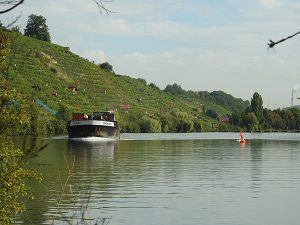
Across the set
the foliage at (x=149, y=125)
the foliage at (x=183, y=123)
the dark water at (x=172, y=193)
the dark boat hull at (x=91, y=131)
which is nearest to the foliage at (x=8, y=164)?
the dark water at (x=172, y=193)

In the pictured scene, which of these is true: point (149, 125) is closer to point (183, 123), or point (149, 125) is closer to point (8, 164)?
point (183, 123)

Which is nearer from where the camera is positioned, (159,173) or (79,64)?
(159,173)

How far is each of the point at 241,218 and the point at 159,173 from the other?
775 inches

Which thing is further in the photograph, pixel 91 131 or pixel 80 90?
pixel 80 90

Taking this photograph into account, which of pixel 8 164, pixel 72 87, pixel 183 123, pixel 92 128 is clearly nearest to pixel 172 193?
pixel 8 164

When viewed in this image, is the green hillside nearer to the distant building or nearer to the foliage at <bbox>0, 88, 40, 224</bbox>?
the distant building

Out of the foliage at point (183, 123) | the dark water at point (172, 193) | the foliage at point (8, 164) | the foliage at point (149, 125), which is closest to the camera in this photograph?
the foliage at point (8, 164)

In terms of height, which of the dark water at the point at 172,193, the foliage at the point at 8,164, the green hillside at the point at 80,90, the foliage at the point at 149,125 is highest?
the green hillside at the point at 80,90

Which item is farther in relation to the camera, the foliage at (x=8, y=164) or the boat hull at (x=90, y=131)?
the boat hull at (x=90, y=131)

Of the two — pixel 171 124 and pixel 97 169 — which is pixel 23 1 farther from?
pixel 171 124

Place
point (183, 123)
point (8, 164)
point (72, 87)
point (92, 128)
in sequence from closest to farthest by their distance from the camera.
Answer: point (8, 164) < point (92, 128) < point (72, 87) < point (183, 123)

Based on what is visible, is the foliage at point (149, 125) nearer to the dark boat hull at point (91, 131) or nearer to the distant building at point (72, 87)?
the distant building at point (72, 87)

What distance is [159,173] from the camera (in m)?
44.6

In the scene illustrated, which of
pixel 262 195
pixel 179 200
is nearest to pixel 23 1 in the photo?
pixel 179 200
